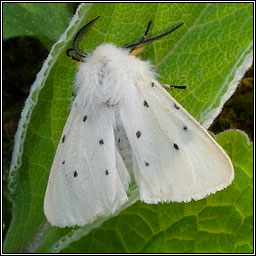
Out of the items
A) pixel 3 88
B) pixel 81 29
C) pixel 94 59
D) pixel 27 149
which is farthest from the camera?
pixel 3 88

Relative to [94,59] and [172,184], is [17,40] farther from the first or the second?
[172,184]

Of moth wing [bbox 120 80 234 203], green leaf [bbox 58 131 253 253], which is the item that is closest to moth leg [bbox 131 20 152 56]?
moth wing [bbox 120 80 234 203]

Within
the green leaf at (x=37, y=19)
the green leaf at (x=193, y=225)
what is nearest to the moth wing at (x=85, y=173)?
the green leaf at (x=193, y=225)

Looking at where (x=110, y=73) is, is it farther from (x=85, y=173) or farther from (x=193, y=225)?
(x=193, y=225)

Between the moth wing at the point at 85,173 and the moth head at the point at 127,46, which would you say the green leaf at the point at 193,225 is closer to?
the moth wing at the point at 85,173

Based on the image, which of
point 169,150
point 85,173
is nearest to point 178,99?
point 169,150

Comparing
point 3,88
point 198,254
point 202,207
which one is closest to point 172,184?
point 202,207
